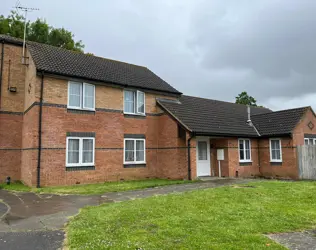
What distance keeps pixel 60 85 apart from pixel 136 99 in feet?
16.6

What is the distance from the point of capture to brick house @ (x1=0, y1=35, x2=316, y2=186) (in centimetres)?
1496

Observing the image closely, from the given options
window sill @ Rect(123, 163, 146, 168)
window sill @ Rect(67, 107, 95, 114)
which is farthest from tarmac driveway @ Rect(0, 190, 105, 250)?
window sill @ Rect(123, 163, 146, 168)

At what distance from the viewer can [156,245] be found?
5168 mm

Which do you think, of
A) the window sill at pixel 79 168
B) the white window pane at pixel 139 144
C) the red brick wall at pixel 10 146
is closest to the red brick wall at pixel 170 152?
the white window pane at pixel 139 144

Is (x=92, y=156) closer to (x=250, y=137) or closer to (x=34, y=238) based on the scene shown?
(x=34, y=238)

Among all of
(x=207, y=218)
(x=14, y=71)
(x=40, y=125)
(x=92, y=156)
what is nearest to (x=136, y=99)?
(x=92, y=156)

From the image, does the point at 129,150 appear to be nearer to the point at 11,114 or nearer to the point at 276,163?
the point at 11,114

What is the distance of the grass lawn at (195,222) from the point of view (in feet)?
17.4

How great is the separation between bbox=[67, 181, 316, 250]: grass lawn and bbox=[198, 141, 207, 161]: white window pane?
8.72 m

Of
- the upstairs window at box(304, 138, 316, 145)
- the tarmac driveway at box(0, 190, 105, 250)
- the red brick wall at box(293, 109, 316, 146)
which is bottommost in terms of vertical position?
the tarmac driveway at box(0, 190, 105, 250)

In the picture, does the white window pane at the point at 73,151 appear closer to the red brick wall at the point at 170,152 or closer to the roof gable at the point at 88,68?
the roof gable at the point at 88,68

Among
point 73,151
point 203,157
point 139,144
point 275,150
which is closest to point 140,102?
point 139,144

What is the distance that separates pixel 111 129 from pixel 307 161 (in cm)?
1300

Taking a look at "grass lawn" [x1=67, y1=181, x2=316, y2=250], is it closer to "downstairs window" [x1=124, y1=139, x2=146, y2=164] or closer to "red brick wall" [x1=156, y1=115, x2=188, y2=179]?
"red brick wall" [x1=156, y1=115, x2=188, y2=179]
